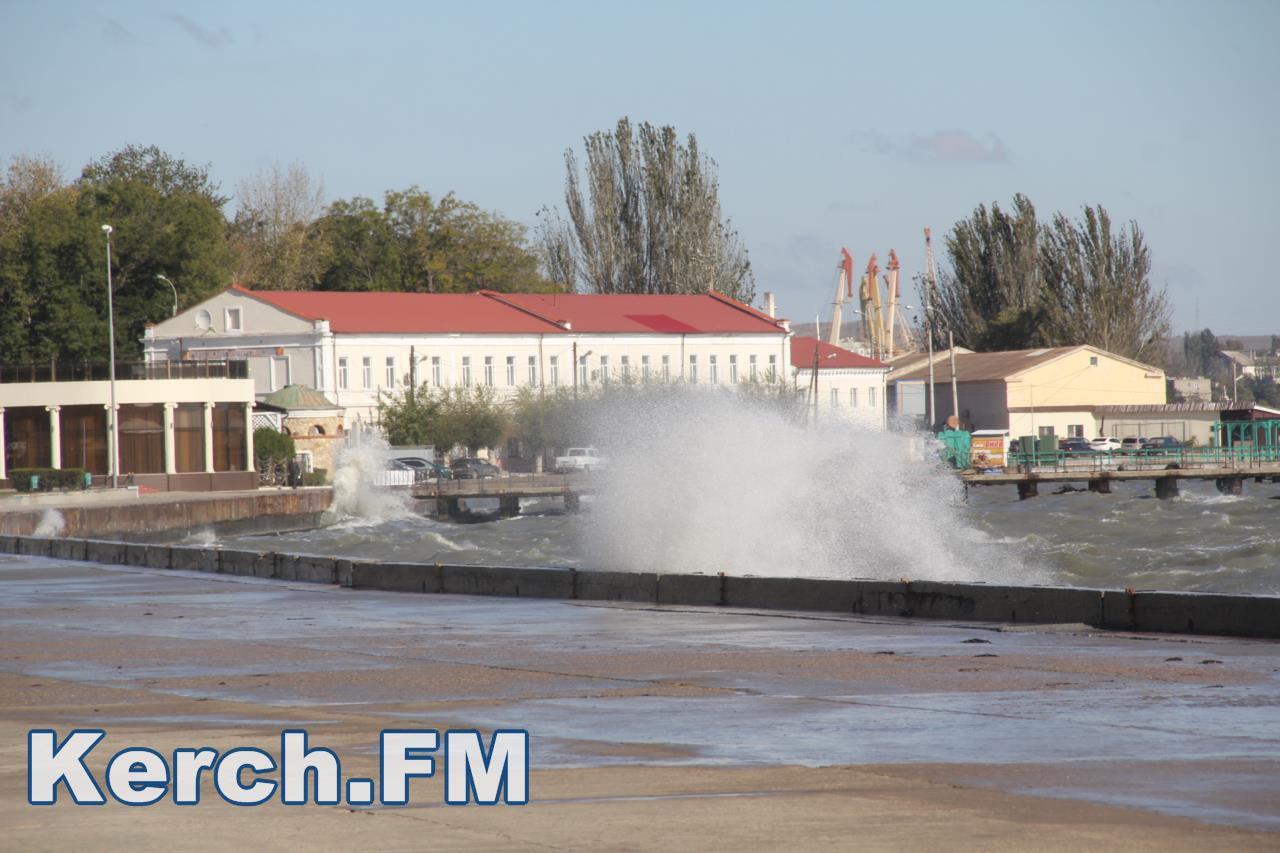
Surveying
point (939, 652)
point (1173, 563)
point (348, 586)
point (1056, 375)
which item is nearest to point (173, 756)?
point (939, 652)

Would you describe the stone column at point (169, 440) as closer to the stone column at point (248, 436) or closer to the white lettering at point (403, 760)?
the stone column at point (248, 436)

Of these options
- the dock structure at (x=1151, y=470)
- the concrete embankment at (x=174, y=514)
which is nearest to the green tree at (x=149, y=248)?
the concrete embankment at (x=174, y=514)

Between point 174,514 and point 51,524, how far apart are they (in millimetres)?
7347

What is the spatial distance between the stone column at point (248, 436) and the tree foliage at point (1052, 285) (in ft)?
177

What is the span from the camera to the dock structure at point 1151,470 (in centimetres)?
7988

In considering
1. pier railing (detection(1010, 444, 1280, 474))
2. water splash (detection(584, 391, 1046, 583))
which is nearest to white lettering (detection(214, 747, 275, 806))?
water splash (detection(584, 391, 1046, 583))

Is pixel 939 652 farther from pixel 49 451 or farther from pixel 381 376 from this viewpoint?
pixel 381 376

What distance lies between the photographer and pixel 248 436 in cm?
7581

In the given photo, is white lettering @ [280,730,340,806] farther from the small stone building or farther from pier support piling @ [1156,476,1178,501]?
the small stone building

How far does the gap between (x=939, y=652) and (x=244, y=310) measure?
80.3 m

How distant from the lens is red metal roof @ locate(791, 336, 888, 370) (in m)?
106

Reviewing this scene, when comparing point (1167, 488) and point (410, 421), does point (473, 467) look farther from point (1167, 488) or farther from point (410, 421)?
point (1167, 488)

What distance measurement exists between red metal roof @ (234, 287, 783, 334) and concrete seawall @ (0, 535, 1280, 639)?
210ft

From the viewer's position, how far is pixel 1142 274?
365 ft
